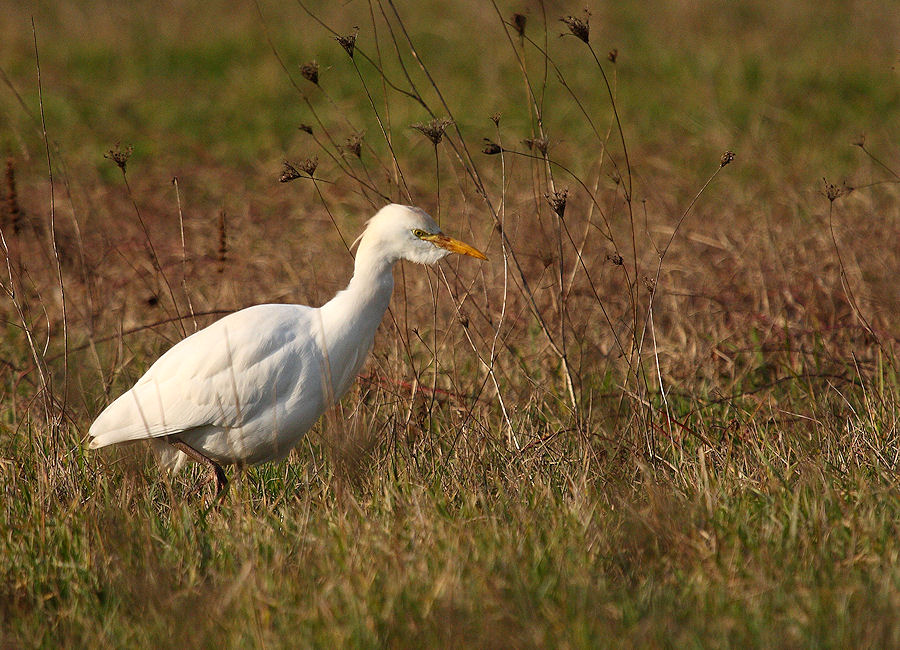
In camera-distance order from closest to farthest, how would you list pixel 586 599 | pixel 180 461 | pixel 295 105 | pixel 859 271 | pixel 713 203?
pixel 586 599, pixel 180 461, pixel 859 271, pixel 713 203, pixel 295 105

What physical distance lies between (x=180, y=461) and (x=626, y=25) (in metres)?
10.3

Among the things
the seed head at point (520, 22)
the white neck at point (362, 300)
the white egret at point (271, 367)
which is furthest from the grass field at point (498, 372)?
the white neck at point (362, 300)

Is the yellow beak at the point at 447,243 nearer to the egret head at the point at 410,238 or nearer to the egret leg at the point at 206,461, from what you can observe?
the egret head at the point at 410,238

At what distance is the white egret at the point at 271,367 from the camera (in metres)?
3.80

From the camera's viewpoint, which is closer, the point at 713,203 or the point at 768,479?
the point at 768,479

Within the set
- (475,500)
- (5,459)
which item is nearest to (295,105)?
(5,459)

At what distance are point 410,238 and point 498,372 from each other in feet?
4.42

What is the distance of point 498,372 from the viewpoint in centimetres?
500

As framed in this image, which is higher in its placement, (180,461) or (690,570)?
(690,570)

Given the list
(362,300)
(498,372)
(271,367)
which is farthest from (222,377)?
(498,372)

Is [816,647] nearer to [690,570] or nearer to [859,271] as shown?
[690,570]

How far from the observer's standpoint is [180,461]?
165 inches

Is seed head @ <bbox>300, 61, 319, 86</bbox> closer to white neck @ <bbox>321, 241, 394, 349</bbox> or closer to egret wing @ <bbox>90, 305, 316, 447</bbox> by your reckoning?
white neck @ <bbox>321, 241, 394, 349</bbox>

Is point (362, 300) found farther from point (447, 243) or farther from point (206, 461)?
point (206, 461)
